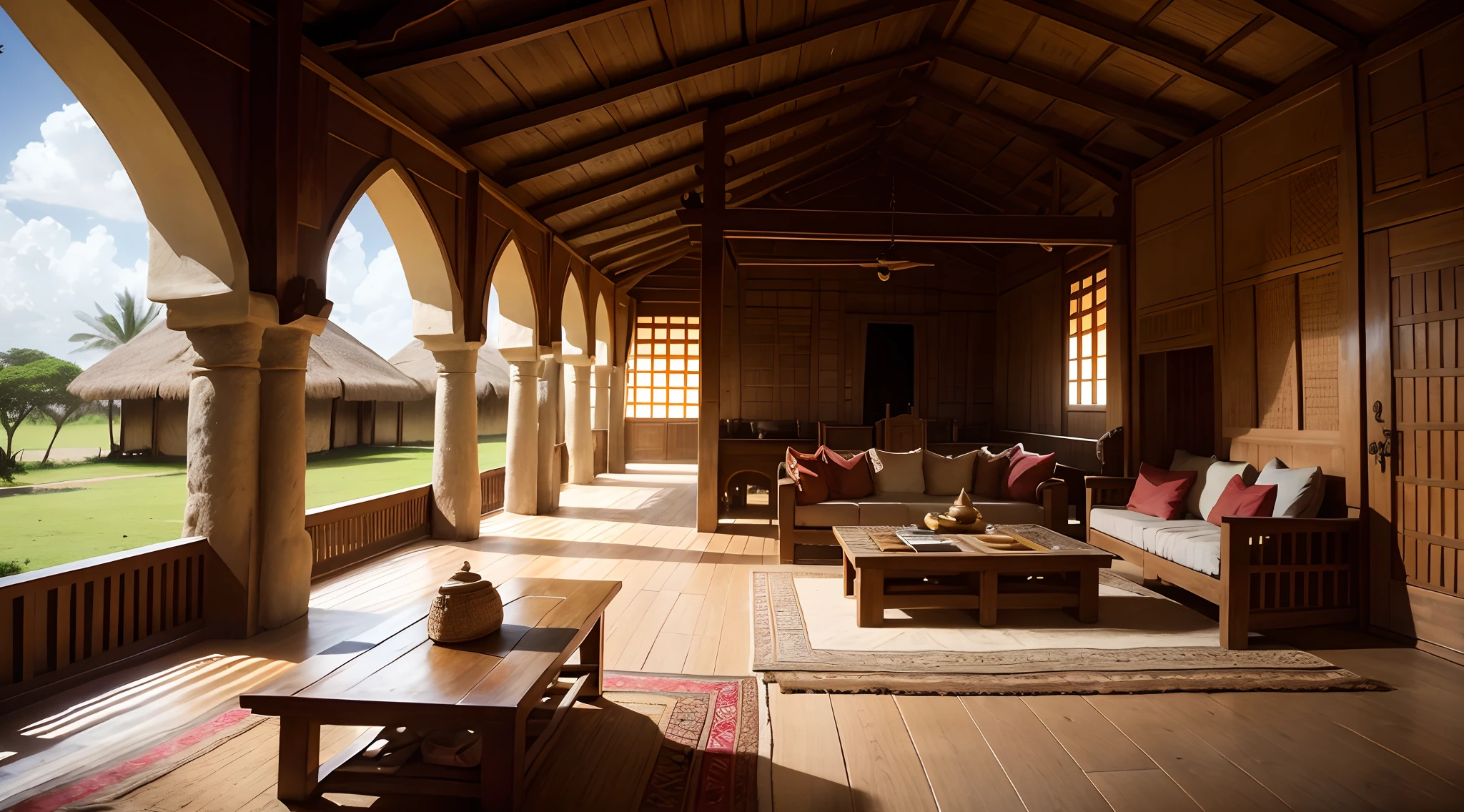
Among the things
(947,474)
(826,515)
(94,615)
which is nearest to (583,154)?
(826,515)

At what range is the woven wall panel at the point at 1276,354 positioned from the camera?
178 inches

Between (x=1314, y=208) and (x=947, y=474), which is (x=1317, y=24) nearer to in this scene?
(x=1314, y=208)

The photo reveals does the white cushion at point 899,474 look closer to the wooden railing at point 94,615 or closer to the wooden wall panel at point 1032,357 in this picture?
the wooden wall panel at point 1032,357

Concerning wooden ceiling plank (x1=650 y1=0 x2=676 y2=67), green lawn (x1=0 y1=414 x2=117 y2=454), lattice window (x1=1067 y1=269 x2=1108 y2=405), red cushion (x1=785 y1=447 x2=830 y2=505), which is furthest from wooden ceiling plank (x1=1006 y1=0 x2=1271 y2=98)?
green lawn (x1=0 y1=414 x2=117 y2=454)

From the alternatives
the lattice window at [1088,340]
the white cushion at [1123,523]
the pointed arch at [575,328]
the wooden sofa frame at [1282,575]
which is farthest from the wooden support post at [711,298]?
the lattice window at [1088,340]

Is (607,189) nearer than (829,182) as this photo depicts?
Yes

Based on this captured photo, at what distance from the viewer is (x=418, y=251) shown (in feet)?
17.9

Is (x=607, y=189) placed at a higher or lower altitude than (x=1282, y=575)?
higher

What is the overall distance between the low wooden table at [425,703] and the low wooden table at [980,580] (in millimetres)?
2088

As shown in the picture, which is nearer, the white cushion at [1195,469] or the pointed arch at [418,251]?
the pointed arch at [418,251]

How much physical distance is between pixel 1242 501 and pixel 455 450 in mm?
6043

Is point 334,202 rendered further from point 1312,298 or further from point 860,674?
point 1312,298

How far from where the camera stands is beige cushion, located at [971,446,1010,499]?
5.73 metres

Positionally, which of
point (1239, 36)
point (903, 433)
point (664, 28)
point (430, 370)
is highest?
point (664, 28)
